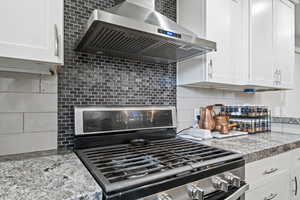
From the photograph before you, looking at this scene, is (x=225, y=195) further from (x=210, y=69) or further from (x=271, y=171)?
(x=210, y=69)

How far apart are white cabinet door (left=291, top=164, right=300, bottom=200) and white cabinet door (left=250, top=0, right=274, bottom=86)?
30.6 inches

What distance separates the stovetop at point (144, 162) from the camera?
62 cm

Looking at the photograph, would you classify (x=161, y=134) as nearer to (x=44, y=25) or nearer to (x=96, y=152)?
(x=96, y=152)

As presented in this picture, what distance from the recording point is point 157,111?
1.35 m

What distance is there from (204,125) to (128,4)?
110 centimetres

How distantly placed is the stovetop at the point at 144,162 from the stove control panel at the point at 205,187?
0.17 ft

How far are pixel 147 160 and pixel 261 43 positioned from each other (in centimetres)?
167

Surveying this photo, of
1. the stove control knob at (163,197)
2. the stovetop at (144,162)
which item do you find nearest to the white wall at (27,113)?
the stovetop at (144,162)

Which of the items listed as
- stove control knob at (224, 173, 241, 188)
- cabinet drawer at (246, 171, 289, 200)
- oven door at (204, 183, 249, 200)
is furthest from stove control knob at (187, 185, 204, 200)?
cabinet drawer at (246, 171, 289, 200)

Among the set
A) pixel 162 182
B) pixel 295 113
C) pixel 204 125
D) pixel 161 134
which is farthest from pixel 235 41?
pixel 295 113

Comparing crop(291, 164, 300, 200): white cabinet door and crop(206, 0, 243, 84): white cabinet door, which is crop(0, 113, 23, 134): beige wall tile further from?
crop(291, 164, 300, 200): white cabinet door

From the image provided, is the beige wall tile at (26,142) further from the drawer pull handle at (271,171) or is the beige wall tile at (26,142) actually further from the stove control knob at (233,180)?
the drawer pull handle at (271,171)

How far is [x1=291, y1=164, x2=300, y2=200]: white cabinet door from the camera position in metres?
1.36

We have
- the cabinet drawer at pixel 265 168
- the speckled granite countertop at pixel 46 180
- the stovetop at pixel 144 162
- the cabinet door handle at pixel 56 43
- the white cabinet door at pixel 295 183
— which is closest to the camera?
the speckled granite countertop at pixel 46 180
